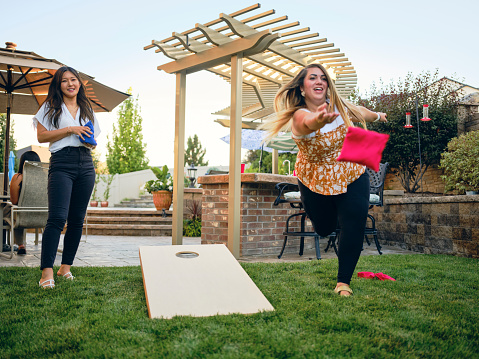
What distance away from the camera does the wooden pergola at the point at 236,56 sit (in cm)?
432

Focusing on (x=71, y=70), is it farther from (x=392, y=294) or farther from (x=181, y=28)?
(x=392, y=294)

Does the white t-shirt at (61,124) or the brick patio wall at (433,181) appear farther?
the brick patio wall at (433,181)

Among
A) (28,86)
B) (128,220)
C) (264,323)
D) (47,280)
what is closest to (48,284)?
(47,280)

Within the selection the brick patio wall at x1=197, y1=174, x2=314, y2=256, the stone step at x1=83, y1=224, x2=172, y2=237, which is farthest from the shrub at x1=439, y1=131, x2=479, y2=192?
the stone step at x1=83, y1=224, x2=172, y2=237

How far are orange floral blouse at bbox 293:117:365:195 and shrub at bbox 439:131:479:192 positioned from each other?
731 centimetres

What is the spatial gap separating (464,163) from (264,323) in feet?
29.3

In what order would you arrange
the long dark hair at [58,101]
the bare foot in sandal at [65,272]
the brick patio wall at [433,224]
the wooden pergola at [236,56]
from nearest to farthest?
the long dark hair at [58,101]
the bare foot in sandal at [65,272]
the wooden pergola at [236,56]
the brick patio wall at [433,224]

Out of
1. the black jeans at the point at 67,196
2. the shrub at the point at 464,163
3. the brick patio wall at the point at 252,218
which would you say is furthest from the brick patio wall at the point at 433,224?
the black jeans at the point at 67,196

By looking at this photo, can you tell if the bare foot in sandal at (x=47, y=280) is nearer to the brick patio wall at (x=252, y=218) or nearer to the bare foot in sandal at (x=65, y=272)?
the bare foot in sandal at (x=65, y=272)

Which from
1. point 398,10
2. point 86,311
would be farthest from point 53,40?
point 86,311

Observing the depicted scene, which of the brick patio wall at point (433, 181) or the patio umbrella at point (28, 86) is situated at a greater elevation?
the patio umbrella at point (28, 86)

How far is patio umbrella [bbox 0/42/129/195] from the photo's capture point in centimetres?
446

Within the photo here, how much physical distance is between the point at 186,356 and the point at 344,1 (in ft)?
29.8

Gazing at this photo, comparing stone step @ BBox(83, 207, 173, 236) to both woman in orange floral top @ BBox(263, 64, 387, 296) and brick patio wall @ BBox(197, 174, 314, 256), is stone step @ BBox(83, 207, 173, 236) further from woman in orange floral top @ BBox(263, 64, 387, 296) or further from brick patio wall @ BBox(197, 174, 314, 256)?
woman in orange floral top @ BBox(263, 64, 387, 296)
